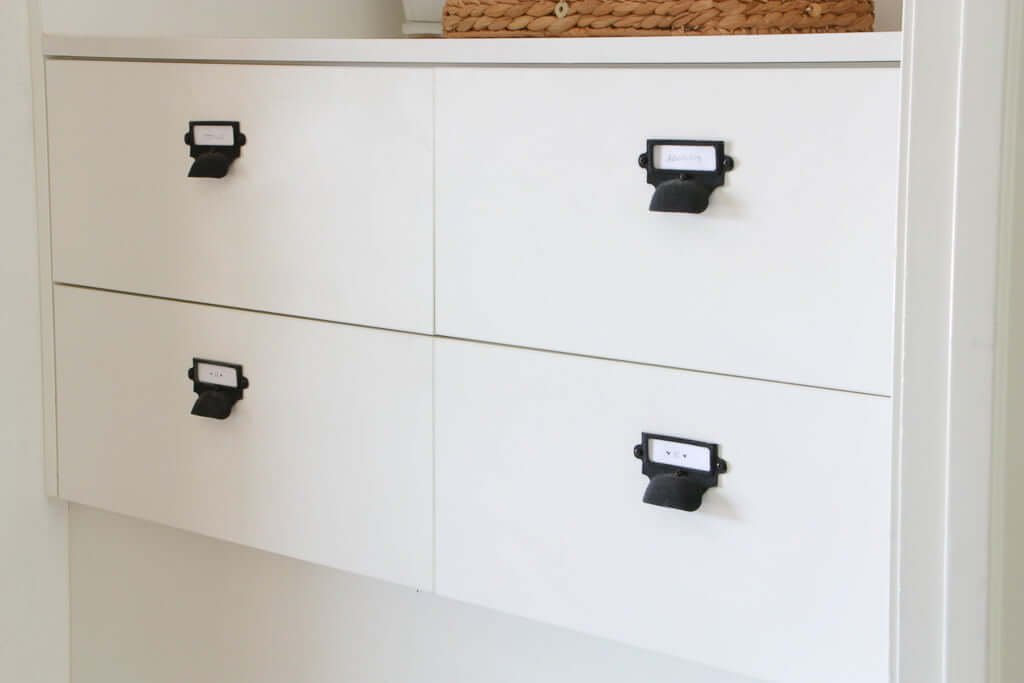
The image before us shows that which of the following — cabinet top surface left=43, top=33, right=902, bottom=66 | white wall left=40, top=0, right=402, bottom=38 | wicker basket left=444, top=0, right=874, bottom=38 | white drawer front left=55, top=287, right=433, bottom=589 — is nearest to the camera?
Answer: cabinet top surface left=43, top=33, right=902, bottom=66

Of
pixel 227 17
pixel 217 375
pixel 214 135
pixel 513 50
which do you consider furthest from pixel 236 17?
pixel 513 50

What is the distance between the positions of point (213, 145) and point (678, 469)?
570 millimetres

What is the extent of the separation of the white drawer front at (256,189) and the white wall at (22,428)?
4 cm

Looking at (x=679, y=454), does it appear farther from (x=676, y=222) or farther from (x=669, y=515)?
(x=676, y=222)

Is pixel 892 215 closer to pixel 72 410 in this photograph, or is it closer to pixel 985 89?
pixel 985 89

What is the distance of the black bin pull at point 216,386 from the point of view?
130 cm

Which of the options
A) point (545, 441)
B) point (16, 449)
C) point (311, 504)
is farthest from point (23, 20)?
point (545, 441)

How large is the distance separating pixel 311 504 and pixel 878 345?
596 millimetres

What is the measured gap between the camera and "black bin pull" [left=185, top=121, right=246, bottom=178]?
1.26 meters

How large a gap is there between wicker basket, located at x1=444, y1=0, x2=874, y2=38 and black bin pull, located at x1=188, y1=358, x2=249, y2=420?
41 centimetres

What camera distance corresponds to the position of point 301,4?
1.68 metres

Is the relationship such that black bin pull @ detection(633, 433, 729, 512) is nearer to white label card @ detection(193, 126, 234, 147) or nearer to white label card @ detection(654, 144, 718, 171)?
white label card @ detection(654, 144, 718, 171)

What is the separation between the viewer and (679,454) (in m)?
1.06

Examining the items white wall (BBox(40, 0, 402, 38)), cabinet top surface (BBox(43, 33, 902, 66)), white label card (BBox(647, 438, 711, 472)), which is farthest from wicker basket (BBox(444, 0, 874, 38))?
white wall (BBox(40, 0, 402, 38))
